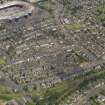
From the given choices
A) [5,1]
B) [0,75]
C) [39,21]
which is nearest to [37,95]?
[0,75]

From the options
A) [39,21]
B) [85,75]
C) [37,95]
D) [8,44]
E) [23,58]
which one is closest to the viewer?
[37,95]

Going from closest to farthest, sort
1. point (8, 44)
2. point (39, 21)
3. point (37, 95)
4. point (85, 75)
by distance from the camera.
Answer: point (37, 95)
point (85, 75)
point (8, 44)
point (39, 21)

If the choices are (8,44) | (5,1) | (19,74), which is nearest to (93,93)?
(19,74)

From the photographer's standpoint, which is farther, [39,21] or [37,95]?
[39,21]

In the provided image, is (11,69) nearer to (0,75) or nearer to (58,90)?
(0,75)

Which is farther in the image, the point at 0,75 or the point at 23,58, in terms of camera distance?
the point at 23,58

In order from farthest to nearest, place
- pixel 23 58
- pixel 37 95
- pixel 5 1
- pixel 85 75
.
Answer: pixel 5 1 < pixel 23 58 < pixel 85 75 < pixel 37 95

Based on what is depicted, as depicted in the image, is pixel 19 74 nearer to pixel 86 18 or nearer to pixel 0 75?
pixel 0 75

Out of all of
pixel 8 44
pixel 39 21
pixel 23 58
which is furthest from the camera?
pixel 39 21

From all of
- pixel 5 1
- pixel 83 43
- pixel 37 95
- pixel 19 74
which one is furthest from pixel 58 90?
pixel 5 1
